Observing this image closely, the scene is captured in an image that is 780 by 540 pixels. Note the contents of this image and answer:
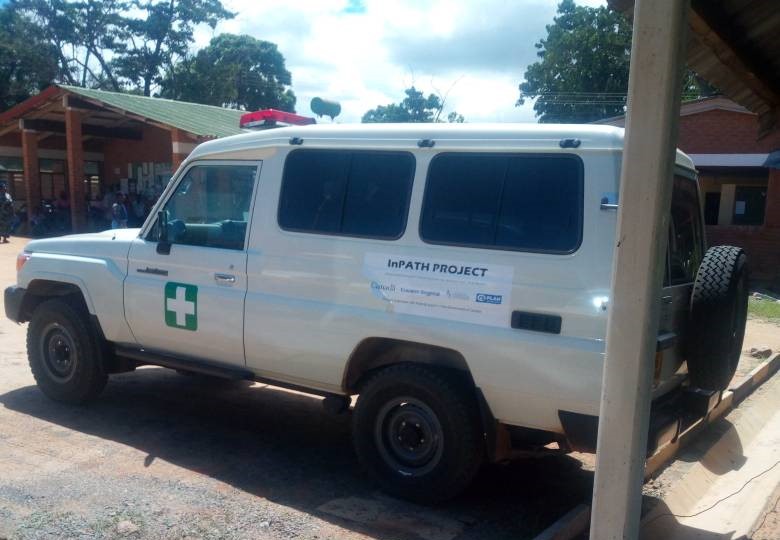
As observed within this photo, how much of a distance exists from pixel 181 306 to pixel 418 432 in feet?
6.65

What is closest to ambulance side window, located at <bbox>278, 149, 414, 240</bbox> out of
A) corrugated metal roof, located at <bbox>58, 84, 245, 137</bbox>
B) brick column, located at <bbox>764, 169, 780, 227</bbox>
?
corrugated metal roof, located at <bbox>58, 84, 245, 137</bbox>

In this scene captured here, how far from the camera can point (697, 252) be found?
4.86 metres

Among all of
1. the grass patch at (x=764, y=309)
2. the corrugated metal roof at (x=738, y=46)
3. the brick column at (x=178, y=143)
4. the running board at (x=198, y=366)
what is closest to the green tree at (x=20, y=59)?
the brick column at (x=178, y=143)

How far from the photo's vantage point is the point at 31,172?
23.7 m

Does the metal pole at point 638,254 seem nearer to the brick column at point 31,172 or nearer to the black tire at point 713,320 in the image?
the black tire at point 713,320

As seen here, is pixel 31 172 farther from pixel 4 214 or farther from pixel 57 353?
pixel 57 353

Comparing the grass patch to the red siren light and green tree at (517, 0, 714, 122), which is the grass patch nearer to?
the red siren light

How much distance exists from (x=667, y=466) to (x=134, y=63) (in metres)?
44.1

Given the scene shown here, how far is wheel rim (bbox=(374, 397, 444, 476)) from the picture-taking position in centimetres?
441

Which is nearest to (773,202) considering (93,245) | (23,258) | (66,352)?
(93,245)

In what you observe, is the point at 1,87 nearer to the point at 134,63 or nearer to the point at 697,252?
the point at 134,63

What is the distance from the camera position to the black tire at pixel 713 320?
4.14 meters

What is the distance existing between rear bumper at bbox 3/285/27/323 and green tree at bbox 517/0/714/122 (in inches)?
1214

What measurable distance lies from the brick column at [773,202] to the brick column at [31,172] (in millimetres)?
21090
